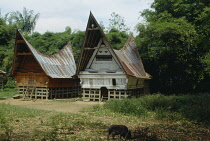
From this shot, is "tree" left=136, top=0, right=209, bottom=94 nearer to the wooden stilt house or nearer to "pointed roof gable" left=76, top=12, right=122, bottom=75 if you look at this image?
"pointed roof gable" left=76, top=12, right=122, bottom=75

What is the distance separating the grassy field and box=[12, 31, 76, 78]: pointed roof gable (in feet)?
35.2

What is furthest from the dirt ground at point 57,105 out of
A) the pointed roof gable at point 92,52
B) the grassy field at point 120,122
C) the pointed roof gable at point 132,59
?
the pointed roof gable at point 132,59

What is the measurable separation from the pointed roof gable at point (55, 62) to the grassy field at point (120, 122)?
10728 mm

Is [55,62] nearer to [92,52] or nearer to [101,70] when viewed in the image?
[92,52]

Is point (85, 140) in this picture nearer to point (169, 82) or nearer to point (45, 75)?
point (45, 75)

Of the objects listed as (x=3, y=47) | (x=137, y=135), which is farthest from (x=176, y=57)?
(x=3, y=47)

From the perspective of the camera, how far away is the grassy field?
772 cm

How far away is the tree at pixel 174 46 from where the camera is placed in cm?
2325

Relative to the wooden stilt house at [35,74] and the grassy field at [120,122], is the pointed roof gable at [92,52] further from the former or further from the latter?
the grassy field at [120,122]

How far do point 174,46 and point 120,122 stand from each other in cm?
1526

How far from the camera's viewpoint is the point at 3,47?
42125 mm

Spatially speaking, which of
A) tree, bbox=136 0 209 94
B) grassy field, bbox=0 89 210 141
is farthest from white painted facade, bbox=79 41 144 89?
grassy field, bbox=0 89 210 141

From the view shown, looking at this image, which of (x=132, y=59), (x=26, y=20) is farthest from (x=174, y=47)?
(x=26, y=20)

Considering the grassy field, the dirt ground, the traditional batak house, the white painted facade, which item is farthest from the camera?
the white painted facade
